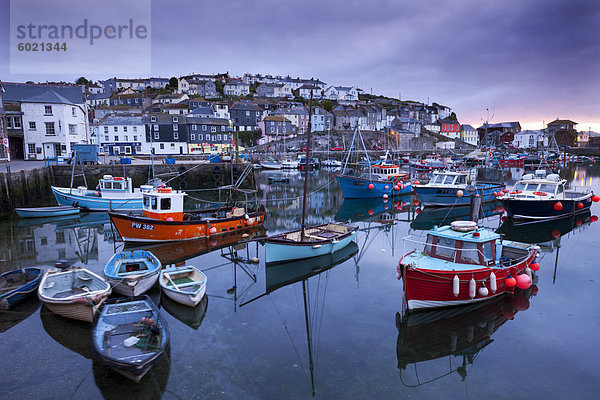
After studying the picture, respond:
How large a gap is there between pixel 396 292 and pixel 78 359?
9667 mm

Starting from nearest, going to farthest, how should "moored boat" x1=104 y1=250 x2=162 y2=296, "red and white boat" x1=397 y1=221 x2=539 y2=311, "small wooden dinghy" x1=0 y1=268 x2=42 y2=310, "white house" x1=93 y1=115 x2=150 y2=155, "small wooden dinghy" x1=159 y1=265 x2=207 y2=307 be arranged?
"red and white boat" x1=397 y1=221 x2=539 y2=311
"small wooden dinghy" x1=0 y1=268 x2=42 y2=310
"small wooden dinghy" x1=159 y1=265 x2=207 y2=307
"moored boat" x1=104 y1=250 x2=162 y2=296
"white house" x1=93 y1=115 x2=150 y2=155

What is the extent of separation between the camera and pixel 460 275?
34.6ft

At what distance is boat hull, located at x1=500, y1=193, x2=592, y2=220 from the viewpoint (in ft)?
78.1

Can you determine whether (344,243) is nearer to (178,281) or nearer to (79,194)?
(178,281)

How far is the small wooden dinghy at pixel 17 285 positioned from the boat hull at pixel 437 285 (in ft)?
36.9

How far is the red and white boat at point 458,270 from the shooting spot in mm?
10477

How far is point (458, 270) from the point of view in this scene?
10500mm

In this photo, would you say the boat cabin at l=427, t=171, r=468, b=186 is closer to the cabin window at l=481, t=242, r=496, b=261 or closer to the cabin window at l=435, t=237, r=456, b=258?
the cabin window at l=481, t=242, r=496, b=261

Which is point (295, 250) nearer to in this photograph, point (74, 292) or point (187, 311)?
point (187, 311)

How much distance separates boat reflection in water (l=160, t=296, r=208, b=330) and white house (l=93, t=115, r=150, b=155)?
2097 inches

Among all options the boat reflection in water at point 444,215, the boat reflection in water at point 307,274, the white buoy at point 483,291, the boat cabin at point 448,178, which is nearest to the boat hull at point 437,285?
the white buoy at point 483,291

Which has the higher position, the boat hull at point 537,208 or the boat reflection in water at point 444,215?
the boat hull at point 537,208

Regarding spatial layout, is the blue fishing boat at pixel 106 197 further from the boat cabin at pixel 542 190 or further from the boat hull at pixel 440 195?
the boat cabin at pixel 542 190

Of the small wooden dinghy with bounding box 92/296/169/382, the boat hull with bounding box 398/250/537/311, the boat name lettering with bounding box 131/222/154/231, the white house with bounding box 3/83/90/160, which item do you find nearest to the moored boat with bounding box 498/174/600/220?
the boat hull with bounding box 398/250/537/311
